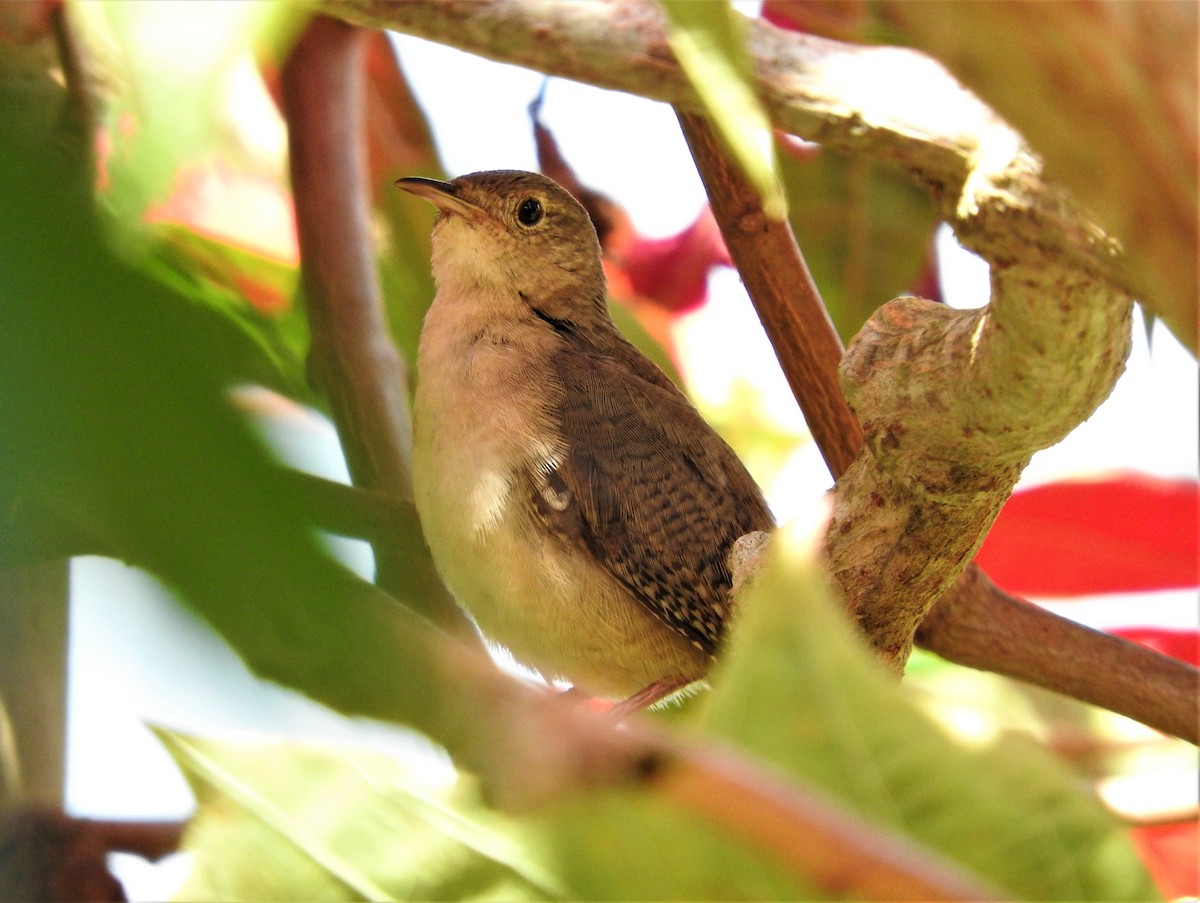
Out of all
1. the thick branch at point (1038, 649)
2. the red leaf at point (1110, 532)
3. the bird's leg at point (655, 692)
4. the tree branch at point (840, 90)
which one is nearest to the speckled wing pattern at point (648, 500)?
the bird's leg at point (655, 692)

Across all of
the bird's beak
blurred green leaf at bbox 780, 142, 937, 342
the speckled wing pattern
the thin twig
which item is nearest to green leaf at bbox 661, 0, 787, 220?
the thin twig

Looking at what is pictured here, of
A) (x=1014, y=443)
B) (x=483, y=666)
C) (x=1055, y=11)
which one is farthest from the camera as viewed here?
(x=1014, y=443)

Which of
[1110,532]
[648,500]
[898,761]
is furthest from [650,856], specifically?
[1110,532]

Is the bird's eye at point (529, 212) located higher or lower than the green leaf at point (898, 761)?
higher

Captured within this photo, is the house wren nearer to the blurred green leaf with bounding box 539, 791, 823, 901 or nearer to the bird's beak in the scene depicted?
the bird's beak

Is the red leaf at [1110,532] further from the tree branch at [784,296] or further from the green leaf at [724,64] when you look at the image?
the green leaf at [724,64]

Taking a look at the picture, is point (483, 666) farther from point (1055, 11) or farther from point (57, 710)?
point (57, 710)

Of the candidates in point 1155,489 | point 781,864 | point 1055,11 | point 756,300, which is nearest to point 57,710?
point 781,864

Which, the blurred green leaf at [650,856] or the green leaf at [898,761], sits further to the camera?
the green leaf at [898,761]
